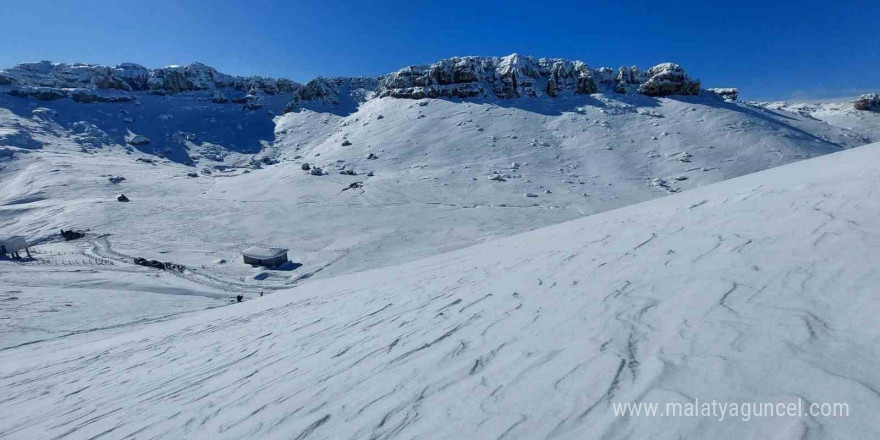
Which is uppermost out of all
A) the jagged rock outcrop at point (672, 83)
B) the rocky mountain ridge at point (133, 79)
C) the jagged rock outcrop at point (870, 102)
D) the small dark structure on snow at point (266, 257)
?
the rocky mountain ridge at point (133, 79)

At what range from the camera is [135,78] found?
100m

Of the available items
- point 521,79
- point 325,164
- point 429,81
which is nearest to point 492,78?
point 521,79

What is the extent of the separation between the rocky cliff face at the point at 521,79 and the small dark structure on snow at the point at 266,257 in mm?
56849

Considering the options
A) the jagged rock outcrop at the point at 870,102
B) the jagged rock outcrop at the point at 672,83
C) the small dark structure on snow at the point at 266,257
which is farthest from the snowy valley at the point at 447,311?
the jagged rock outcrop at the point at 870,102

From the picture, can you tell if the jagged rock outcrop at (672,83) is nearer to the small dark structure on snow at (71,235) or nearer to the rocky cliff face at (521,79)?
the rocky cliff face at (521,79)

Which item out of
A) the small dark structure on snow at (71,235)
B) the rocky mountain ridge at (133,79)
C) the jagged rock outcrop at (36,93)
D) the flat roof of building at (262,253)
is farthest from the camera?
the rocky mountain ridge at (133,79)

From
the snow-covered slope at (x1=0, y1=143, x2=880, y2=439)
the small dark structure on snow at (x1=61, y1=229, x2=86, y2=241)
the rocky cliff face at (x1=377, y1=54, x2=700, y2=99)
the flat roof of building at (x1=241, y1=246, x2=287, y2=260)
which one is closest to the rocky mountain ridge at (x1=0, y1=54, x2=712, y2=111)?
the rocky cliff face at (x1=377, y1=54, x2=700, y2=99)

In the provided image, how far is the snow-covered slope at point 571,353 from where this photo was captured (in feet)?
9.39

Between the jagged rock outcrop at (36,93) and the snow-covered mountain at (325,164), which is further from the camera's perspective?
the jagged rock outcrop at (36,93)

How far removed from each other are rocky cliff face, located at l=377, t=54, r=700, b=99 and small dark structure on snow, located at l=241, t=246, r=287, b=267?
5685 centimetres

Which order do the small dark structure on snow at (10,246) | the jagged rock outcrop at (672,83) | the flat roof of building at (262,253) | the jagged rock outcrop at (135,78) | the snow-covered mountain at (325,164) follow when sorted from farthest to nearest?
the jagged rock outcrop at (135,78) → the jagged rock outcrop at (672,83) → the small dark structure on snow at (10,246) → the flat roof of building at (262,253) → the snow-covered mountain at (325,164)

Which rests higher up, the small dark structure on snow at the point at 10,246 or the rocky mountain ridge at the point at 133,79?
the rocky mountain ridge at the point at 133,79

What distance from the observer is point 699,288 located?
14.7 feet

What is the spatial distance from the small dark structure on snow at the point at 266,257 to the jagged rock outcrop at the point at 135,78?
9703 cm
